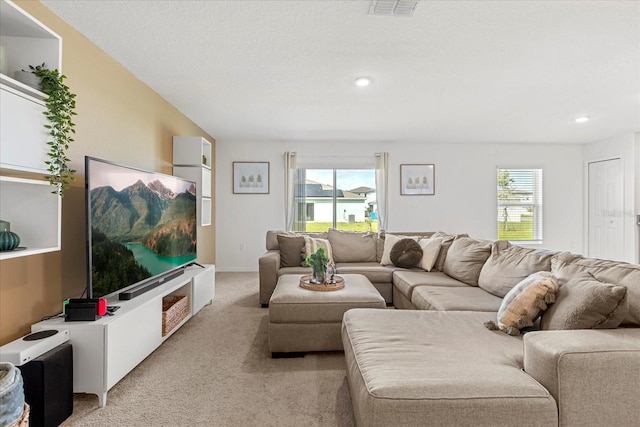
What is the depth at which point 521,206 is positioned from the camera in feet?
19.8

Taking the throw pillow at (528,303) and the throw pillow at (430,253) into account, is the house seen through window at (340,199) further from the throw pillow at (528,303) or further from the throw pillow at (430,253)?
the throw pillow at (528,303)

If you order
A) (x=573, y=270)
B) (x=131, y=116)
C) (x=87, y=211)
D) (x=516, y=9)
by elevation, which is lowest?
(x=573, y=270)

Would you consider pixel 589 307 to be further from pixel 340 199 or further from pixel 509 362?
pixel 340 199

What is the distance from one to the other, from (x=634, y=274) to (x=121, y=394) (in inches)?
113

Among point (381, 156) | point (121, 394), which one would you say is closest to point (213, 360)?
point (121, 394)

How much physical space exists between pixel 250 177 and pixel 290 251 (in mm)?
2252

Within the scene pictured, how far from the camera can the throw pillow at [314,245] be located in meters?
3.93

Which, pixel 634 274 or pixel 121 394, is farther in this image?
pixel 121 394

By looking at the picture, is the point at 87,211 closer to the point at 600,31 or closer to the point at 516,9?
the point at 516,9

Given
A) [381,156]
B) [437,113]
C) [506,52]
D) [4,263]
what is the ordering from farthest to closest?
1. [381,156]
2. [437,113]
3. [506,52]
4. [4,263]

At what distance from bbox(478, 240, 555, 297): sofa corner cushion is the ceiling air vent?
1.88 m

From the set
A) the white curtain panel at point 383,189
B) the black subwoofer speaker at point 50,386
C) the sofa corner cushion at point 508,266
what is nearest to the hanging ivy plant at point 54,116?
the black subwoofer speaker at point 50,386

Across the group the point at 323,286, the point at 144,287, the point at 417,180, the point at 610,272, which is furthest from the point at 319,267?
the point at 417,180

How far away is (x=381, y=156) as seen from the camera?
5758 millimetres
